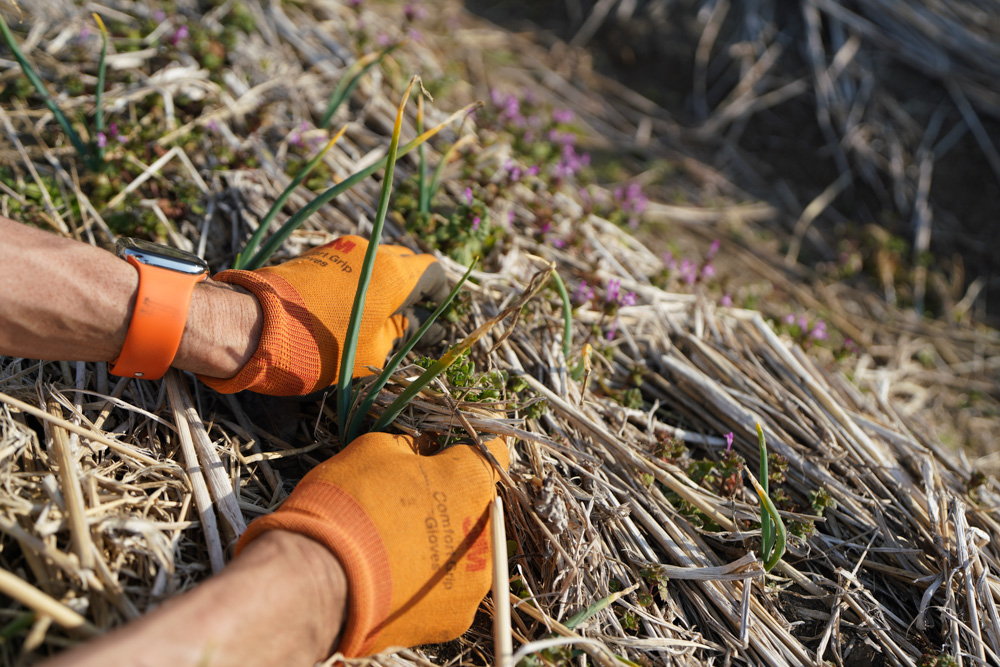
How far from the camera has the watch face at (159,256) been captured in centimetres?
174

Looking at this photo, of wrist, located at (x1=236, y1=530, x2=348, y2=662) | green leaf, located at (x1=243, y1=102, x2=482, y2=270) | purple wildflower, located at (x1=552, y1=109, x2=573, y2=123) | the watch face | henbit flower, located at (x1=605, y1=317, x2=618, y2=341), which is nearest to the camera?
wrist, located at (x1=236, y1=530, x2=348, y2=662)

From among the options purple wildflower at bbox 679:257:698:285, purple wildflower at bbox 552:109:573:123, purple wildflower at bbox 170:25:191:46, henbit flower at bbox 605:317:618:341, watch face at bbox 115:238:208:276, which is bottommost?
henbit flower at bbox 605:317:618:341

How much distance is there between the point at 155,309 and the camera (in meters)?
1.67

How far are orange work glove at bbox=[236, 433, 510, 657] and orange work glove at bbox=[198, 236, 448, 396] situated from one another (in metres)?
0.30

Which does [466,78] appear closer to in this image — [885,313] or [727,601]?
[885,313]

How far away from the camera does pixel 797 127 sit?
182 inches

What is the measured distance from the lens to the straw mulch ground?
168 cm

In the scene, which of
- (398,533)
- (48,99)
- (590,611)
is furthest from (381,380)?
(48,99)

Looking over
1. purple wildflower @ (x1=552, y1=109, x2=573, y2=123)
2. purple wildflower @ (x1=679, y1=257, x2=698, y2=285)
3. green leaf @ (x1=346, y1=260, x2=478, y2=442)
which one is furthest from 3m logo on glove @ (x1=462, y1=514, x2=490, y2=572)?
purple wildflower @ (x1=552, y1=109, x2=573, y2=123)

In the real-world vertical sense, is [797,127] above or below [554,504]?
above

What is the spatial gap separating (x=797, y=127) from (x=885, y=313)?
1646 millimetres

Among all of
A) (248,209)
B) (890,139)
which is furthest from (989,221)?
(248,209)

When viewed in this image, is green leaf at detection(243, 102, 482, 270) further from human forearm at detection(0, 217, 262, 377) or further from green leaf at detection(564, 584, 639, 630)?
green leaf at detection(564, 584, 639, 630)

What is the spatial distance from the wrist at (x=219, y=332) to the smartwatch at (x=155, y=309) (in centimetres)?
4
